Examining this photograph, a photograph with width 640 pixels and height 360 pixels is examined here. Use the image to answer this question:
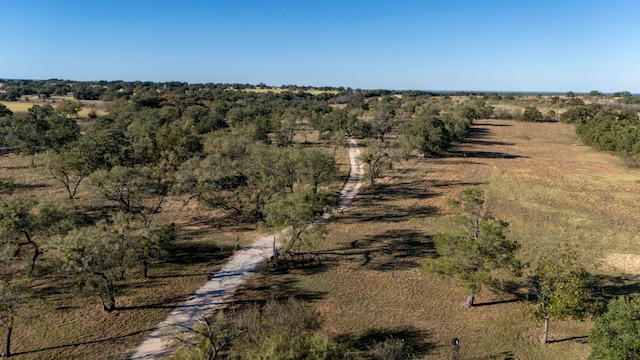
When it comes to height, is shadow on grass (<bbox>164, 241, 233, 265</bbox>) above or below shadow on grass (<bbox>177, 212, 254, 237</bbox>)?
below

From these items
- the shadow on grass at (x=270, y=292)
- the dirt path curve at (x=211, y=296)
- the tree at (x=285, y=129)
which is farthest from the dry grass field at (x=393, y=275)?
the tree at (x=285, y=129)

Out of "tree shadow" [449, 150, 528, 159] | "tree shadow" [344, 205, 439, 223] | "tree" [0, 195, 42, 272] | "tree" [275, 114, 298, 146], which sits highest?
"tree" [275, 114, 298, 146]

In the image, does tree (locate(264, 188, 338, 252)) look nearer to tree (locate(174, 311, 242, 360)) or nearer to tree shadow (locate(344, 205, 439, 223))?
tree (locate(174, 311, 242, 360))

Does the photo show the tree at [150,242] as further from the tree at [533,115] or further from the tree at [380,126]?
the tree at [533,115]

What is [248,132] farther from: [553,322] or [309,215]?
[553,322]

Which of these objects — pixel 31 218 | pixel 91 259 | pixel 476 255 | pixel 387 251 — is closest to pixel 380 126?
pixel 387 251

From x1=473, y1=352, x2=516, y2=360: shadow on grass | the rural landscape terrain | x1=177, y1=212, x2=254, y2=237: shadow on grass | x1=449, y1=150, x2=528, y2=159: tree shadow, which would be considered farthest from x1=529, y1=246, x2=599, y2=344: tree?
x1=449, y1=150, x2=528, y2=159: tree shadow

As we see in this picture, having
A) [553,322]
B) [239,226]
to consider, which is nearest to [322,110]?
[239,226]

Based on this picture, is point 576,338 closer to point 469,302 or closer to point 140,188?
point 469,302
